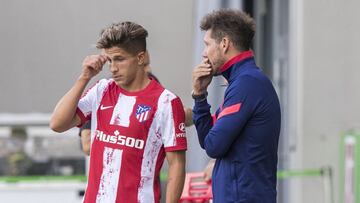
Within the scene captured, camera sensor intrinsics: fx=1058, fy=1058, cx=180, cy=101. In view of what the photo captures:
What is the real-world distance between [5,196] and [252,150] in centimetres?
462

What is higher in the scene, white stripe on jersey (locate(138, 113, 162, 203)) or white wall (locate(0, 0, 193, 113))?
white wall (locate(0, 0, 193, 113))

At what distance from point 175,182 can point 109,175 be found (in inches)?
12.4

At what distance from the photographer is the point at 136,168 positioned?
4887 mm

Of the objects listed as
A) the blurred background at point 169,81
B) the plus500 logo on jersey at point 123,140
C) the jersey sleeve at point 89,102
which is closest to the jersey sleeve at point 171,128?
the plus500 logo on jersey at point 123,140

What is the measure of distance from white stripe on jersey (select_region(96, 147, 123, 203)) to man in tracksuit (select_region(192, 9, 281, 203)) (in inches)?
16.0

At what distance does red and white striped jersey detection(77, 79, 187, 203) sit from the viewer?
4.88m

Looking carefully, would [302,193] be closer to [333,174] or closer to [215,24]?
[333,174]

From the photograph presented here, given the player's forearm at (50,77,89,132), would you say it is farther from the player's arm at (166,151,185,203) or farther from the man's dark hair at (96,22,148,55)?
the player's arm at (166,151,185,203)

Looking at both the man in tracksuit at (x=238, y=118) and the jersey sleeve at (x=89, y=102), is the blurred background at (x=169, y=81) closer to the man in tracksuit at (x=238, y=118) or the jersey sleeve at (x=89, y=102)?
the jersey sleeve at (x=89, y=102)

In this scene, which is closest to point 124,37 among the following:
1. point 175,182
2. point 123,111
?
point 123,111

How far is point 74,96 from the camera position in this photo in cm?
494

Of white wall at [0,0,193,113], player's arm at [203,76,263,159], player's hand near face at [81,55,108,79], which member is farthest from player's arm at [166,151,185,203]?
white wall at [0,0,193,113]

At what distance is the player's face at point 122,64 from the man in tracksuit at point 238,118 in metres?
0.32

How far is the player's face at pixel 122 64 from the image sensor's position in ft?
16.1
